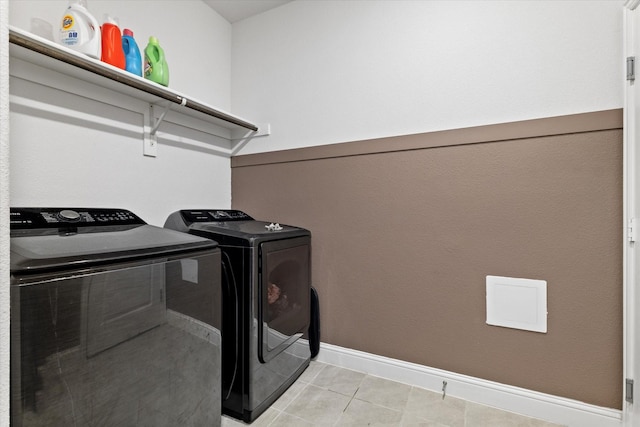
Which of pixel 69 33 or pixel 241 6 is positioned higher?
pixel 241 6

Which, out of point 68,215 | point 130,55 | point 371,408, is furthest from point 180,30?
point 371,408

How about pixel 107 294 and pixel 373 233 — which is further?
pixel 373 233

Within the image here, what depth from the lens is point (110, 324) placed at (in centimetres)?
92

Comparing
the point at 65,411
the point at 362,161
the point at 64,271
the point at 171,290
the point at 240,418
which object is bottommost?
the point at 240,418

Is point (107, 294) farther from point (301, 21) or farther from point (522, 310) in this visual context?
point (301, 21)

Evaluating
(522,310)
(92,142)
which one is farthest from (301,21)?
(522,310)

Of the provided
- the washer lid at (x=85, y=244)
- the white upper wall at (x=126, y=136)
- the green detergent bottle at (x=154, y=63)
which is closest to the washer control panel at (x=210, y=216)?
the white upper wall at (x=126, y=136)

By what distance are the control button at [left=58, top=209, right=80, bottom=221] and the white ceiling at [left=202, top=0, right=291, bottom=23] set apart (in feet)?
6.22

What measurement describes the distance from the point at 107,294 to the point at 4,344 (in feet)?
0.90

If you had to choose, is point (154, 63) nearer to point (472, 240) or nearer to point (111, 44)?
point (111, 44)

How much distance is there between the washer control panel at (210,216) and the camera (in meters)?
1.83

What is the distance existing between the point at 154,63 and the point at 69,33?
406 mm

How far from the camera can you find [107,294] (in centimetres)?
92

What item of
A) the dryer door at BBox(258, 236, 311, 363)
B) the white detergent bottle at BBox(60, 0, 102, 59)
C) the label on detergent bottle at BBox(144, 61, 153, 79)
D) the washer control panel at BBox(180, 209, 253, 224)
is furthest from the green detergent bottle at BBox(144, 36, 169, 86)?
the dryer door at BBox(258, 236, 311, 363)
